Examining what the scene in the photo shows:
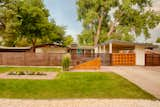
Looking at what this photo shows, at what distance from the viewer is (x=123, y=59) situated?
2978 cm

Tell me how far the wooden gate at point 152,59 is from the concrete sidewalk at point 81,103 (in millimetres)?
21369

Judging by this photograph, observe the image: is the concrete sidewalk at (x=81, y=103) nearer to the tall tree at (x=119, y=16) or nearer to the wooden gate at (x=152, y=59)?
the wooden gate at (x=152, y=59)

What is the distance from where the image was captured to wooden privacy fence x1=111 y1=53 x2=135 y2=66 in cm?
2961

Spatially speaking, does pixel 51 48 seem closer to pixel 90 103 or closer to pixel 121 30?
pixel 121 30

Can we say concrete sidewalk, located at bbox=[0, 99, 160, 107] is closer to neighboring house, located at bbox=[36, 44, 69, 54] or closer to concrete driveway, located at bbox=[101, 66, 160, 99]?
concrete driveway, located at bbox=[101, 66, 160, 99]

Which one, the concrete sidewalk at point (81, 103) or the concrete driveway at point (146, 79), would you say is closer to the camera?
the concrete sidewalk at point (81, 103)

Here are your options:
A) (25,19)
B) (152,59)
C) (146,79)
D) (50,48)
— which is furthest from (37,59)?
(146,79)

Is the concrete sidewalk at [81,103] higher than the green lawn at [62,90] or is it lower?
higher

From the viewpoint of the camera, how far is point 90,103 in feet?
29.2

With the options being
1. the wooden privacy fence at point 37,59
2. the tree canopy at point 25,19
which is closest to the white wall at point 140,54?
the wooden privacy fence at point 37,59

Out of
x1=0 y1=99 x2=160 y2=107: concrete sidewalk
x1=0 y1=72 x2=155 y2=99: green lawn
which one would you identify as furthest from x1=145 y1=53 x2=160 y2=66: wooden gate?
x1=0 y1=99 x2=160 y2=107: concrete sidewalk

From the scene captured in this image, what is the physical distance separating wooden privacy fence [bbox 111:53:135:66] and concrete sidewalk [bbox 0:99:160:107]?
66.8ft

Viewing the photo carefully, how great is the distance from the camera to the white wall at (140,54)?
2939 centimetres

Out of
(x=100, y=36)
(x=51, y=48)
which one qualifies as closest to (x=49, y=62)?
(x=51, y=48)
